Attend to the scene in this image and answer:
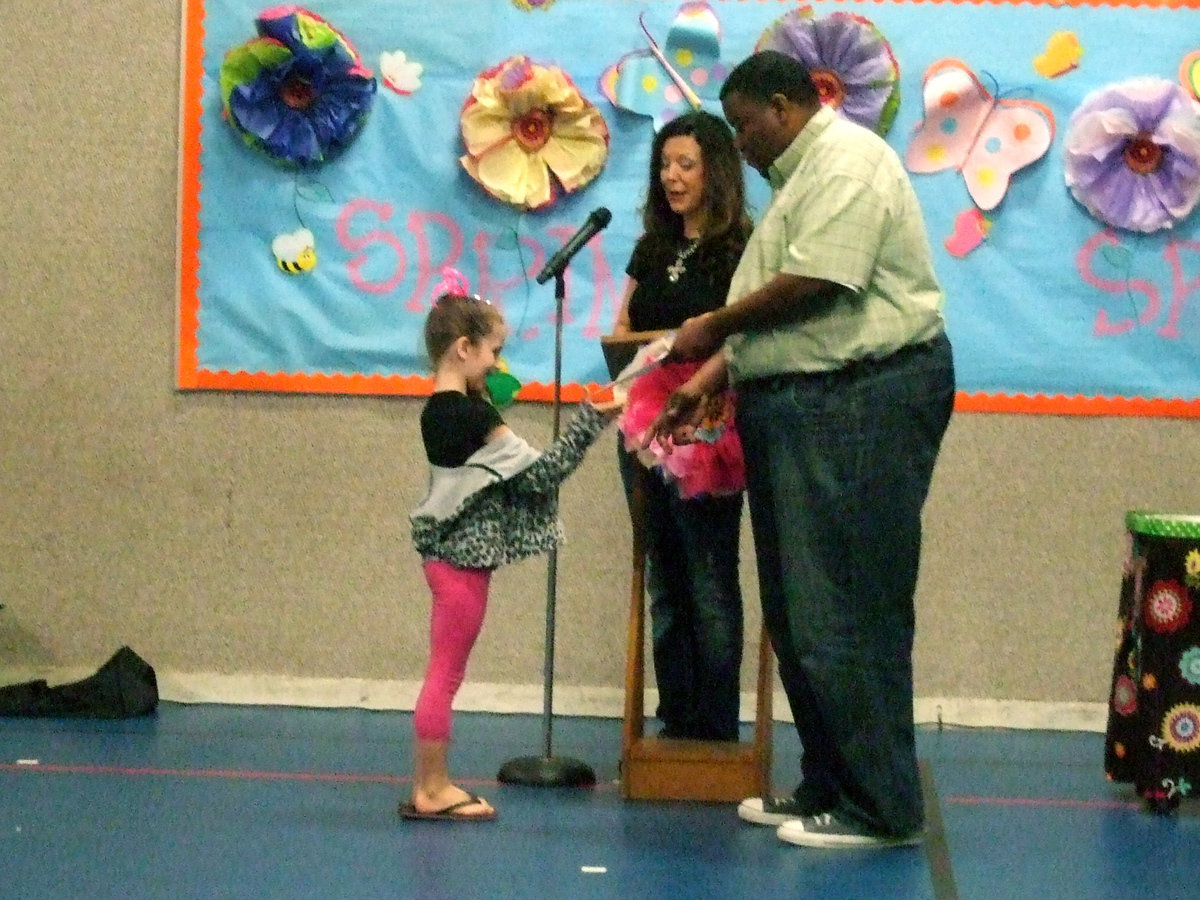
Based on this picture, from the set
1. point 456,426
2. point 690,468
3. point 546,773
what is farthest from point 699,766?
point 456,426

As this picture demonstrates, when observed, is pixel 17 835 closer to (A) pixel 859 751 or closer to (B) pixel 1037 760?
(A) pixel 859 751

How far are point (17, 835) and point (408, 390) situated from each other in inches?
70.1

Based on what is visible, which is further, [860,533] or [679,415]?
[679,415]

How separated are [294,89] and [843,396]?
84.2 inches

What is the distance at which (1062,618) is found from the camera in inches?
168

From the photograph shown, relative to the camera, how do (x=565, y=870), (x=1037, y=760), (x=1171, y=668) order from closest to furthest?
1. (x=565, y=870)
2. (x=1171, y=668)
3. (x=1037, y=760)

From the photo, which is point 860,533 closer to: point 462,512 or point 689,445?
point 689,445

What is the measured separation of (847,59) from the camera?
4.12 m

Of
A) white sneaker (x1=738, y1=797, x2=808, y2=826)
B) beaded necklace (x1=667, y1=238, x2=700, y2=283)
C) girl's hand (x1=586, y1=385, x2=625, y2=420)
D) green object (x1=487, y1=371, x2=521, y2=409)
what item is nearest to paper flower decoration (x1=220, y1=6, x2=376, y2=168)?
green object (x1=487, y1=371, x2=521, y2=409)

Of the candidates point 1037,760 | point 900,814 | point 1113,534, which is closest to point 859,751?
point 900,814

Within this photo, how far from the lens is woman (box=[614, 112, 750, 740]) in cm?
327

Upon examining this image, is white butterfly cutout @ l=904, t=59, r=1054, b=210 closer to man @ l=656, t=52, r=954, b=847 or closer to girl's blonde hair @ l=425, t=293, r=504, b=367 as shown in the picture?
man @ l=656, t=52, r=954, b=847

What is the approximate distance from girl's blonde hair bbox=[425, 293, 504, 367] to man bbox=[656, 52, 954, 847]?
456mm

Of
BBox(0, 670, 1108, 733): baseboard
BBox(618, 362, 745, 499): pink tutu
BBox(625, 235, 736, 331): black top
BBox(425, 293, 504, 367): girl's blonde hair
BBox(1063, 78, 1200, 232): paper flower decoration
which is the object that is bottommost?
BBox(0, 670, 1108, 733): baseboard
